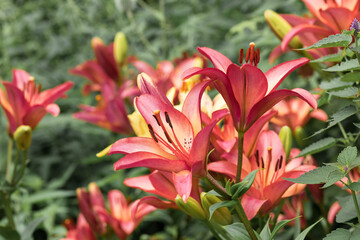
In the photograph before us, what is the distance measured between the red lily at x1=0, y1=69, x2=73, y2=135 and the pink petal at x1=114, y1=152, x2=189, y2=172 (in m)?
0.39

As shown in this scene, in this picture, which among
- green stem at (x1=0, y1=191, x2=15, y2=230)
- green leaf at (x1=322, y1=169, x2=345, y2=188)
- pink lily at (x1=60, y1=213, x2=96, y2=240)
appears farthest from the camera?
pink lily at (x1=60, y1=213, x2=96, y2=240)

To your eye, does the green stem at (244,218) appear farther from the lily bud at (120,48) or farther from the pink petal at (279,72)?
the lily bud at (120,48)

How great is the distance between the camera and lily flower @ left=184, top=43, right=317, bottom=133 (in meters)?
0.53

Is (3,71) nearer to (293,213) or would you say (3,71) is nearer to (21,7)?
(21,7)

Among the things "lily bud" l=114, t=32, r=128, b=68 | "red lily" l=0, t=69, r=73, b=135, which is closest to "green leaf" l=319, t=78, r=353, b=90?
"red lily" l=0, t=69, r=73, b=135

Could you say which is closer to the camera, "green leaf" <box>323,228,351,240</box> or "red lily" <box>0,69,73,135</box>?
"green leaf" <box>323,228,351,240</box>

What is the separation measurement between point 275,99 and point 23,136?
53 centimetres

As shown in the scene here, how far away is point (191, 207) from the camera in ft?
1.96

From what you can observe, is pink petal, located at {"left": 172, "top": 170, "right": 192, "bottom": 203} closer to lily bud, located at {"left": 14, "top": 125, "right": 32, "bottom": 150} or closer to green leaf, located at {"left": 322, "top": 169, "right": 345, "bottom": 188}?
green leaf, located at {"left": 322, "top": 169, "right": 345, "bottom": 188}

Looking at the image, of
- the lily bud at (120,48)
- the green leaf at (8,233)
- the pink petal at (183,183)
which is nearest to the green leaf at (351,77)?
the pink petal at (183,183)

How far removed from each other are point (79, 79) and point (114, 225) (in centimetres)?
123

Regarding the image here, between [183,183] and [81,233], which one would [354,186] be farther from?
[81,233]

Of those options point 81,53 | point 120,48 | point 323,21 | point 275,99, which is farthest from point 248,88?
point 81,53

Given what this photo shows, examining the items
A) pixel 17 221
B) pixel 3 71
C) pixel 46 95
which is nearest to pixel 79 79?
pixel 3 71
